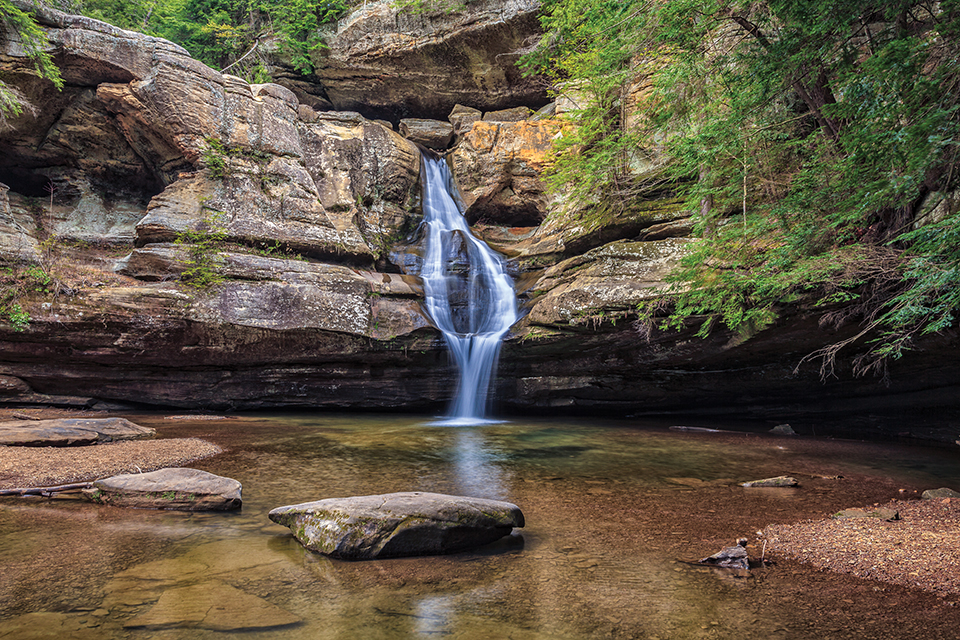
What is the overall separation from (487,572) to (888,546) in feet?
9.70

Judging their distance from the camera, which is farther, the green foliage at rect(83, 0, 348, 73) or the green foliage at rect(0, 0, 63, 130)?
the green foliage at rect(83, 0, 348, 73)

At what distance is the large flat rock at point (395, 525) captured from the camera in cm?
344

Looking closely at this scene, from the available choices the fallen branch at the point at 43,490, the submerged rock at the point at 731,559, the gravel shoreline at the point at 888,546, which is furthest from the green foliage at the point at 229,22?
the gravel shoreline at the point at 888,546

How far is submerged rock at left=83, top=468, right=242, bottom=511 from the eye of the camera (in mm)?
4391

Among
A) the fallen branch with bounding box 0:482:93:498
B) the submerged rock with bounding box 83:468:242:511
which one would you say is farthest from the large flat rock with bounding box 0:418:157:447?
the submerged rock with bounding box 83:468:242:511

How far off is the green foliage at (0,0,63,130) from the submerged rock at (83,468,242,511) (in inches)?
492

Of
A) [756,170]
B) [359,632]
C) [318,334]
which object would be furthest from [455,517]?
[318,334]

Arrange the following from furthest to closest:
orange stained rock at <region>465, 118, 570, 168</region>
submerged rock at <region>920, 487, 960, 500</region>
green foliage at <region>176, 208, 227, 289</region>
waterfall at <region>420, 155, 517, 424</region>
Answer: orange stained rock at <region>465, 118, 570, 168</region>, waterfall at <region>420, 155, 517, 424</region>, green foliage at <region>176, 208, 227, 289</region>, submerged rock at <region>920, 487, 960, 500</region>

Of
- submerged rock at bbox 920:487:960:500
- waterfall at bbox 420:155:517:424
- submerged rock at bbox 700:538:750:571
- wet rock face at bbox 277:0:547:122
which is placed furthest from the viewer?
wet rock face at bbox 277:0:547:122

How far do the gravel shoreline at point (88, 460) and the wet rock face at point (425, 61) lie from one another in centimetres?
1614

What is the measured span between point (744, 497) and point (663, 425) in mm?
6997

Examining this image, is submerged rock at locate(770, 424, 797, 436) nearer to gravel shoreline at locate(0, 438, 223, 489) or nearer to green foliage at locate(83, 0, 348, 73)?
gravel shoreline at locate(0, 438, 223, 489)

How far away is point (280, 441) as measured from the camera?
8352 mm

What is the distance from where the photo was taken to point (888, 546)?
3.53 meters
